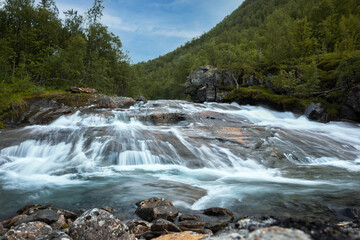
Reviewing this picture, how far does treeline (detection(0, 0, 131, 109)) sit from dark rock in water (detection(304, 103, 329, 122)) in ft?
80.6

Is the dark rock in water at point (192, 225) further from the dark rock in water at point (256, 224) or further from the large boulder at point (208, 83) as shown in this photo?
the large boulder at point (208, 83)

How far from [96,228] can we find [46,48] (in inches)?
1141

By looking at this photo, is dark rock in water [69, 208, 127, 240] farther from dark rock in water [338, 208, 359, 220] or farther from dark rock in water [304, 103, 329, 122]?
dark rock in water [304, 103, 329, 122]

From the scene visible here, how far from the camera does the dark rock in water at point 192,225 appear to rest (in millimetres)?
4550

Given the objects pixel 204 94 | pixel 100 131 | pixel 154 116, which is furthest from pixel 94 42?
pixel 100 131

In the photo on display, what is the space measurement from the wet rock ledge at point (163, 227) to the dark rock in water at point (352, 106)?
18968mm

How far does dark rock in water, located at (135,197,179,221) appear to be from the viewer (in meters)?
5.22

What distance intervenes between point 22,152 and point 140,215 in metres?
8.64

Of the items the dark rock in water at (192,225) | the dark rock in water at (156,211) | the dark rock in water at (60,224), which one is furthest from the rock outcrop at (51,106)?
the dark rock in water at (192,225)

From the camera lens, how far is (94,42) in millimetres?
34219

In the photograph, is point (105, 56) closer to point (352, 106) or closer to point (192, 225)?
point (352, 106)

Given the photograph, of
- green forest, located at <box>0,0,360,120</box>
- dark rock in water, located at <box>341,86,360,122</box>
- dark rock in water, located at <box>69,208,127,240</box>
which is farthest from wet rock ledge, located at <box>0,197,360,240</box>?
dark rock in water, located at <box>341,86,360,122</box>

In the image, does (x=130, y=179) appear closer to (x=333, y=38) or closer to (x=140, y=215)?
(x=140, y=215)

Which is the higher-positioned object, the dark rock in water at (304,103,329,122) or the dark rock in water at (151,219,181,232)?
the dark rock in water at (304,103,329,122)
